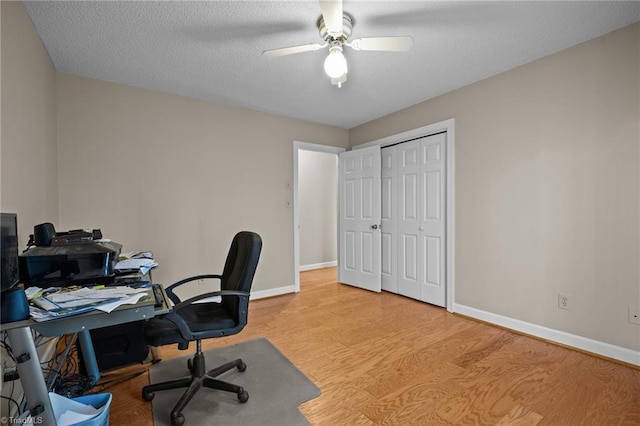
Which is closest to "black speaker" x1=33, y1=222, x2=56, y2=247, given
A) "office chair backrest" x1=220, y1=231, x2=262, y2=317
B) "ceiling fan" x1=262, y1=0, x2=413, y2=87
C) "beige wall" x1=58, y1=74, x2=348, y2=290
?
"office chair backrest" x1=220, y1=231, x2=262, y2=317

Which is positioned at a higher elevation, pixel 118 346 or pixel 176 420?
pixel 118 346

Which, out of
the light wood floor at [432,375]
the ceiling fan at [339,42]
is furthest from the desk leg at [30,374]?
the ceiling fan at [339,42]

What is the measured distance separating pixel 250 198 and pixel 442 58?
2.59 metres

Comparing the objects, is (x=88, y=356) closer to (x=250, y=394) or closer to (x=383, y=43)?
→ (x=250, y=394)

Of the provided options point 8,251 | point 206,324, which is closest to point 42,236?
point 8,251

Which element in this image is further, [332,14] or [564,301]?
[564,301]

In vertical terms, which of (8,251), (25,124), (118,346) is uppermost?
(25,124)

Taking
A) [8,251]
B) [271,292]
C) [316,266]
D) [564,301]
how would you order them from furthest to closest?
[316,266] < [271,292] < [564,301] < [8,251]

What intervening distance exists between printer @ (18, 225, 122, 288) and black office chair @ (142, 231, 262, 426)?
1.35ft

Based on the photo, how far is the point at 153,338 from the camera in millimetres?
1565

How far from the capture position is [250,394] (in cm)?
182

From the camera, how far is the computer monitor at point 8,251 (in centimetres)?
111

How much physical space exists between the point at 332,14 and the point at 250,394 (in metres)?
2.36

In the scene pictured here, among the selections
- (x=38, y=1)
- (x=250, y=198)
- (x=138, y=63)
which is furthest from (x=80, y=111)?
(x=250, y=198)
